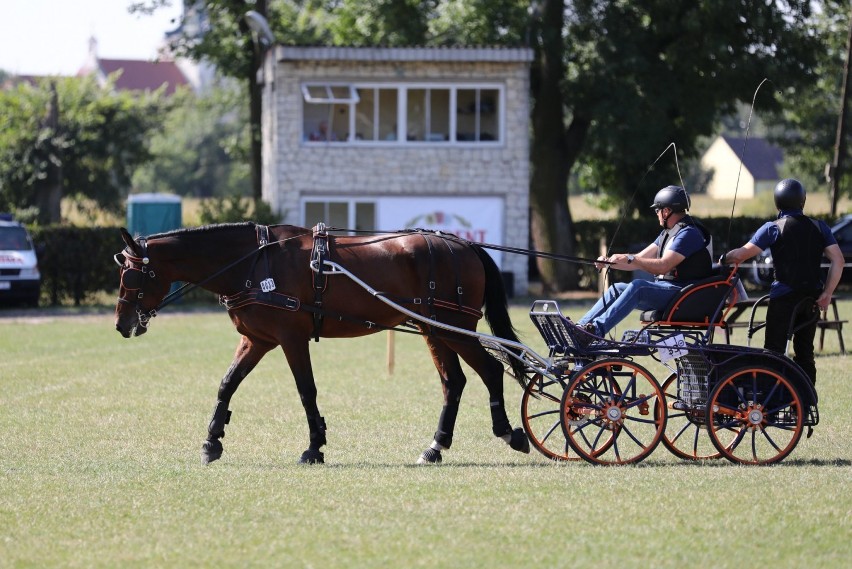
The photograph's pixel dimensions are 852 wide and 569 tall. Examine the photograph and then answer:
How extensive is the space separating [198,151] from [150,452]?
87.3 m

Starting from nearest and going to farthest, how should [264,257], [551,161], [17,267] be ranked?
1. [264,257]
2. [17,267]
3. [551,161]

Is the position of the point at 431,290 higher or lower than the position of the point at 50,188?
higher

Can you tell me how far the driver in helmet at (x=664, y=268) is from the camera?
372 inches

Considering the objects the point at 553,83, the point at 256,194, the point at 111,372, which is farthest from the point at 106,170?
the point at 111,372

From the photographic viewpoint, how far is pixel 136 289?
1001 cm

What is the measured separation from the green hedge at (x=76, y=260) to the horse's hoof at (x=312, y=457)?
2272 cm

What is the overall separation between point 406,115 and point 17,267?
10.5m

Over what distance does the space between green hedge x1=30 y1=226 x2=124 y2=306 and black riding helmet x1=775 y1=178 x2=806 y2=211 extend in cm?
2372

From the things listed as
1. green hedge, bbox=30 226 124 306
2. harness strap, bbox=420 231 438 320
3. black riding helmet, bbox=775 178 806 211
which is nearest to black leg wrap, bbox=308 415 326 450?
harness strap, bbox=420 231 438 320

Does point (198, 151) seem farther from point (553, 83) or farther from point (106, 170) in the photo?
point (553, 83)

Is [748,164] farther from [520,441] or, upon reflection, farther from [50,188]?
[520,441]

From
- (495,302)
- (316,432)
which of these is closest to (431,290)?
(495,302)

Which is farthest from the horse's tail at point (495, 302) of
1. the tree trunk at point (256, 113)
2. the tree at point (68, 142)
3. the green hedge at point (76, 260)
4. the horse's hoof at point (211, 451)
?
the tree at point (68, 142)

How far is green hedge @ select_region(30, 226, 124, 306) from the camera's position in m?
31.8
